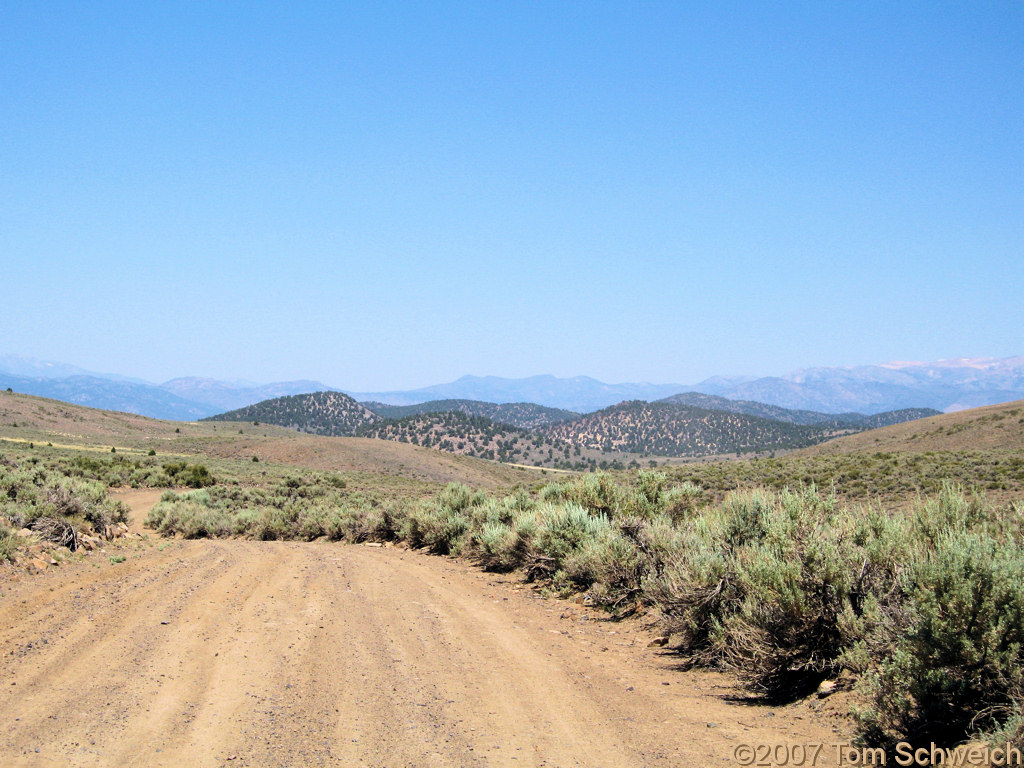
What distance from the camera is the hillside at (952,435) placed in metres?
43.2

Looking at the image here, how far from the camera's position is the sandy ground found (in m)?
4.34

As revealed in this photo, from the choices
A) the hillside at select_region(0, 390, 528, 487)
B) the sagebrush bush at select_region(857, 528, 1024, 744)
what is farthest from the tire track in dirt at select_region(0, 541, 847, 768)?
the hillside at select_region(0, 390, 528, 487)

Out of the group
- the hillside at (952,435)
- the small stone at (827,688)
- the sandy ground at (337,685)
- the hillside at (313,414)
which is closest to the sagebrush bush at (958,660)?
the sandy ground at (337,685)

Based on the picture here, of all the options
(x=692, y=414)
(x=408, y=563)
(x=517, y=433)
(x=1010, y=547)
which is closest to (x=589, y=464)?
(x=517, y=433)

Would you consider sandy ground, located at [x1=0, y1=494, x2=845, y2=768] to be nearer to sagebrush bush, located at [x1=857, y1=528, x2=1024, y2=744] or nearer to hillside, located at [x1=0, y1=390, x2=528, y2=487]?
sagebrush bush, located at [x1=857, y1=528, x2=1024, y2=744]

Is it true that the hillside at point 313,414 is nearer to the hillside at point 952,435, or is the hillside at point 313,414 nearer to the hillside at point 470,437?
the hillside at point 470,437

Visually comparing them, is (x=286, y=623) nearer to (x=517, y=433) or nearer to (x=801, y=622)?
(x=801, y=622)

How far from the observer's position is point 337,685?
5.48 meters

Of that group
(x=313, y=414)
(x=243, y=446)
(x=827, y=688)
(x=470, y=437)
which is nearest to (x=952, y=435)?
(x=827, y=688)

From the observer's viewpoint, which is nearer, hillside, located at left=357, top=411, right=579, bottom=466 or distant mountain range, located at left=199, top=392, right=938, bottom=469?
hillside, located at left=357, top=411, right=579, bottom=466

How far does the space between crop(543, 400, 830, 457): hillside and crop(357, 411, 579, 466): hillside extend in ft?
82.3

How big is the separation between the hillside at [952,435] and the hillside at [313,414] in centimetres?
11093

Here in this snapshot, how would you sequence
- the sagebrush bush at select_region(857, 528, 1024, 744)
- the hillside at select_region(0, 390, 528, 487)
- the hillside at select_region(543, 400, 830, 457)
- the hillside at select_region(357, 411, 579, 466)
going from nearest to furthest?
the sagebrush bush at select_region(857, 528, 1024, 744), the hillside at select_region(0, 390, 528, 487), the hillside at select_region(357, 411, 579, 466), the hillside at select_region(543, 400, 830, 457)

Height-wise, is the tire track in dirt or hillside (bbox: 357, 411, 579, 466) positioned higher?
the tire track in dirt
